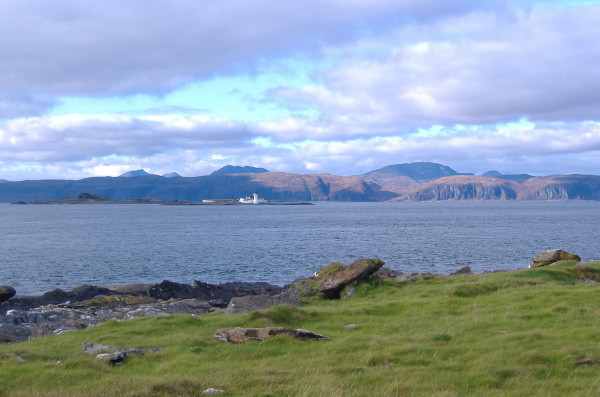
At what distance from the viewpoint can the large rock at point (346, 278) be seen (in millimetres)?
25719

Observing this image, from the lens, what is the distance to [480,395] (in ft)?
33.0

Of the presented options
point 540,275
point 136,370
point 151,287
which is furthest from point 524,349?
point 151,287

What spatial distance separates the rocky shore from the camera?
22.5 metres

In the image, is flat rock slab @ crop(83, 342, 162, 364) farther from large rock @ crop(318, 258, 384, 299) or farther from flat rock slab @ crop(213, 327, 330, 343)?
large rock @ crop(318, 258, 384, 299)

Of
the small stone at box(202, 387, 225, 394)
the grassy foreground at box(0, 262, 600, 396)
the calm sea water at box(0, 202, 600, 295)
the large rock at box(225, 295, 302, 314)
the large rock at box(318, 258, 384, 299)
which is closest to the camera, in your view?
the small stone at box(202, 387, 225, 394)

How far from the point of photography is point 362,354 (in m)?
13.5

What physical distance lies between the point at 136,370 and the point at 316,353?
4553 mm

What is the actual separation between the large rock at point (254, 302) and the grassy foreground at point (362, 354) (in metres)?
2.45

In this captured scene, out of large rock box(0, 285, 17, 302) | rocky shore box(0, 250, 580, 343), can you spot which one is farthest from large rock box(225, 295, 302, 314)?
large rock box(0, 285, 17, 302)

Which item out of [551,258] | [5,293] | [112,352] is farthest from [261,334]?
[551,258]

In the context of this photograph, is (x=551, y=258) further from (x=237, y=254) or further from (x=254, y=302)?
(x=237, y=254)

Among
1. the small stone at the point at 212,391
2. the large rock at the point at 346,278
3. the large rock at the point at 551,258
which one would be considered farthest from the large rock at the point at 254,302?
the large rock at the point at 551,258

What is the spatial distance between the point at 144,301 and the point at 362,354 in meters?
21.0

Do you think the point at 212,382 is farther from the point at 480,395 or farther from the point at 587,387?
the point at 587,387
